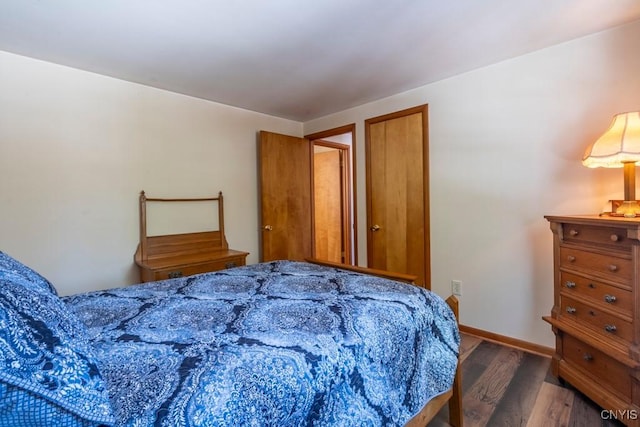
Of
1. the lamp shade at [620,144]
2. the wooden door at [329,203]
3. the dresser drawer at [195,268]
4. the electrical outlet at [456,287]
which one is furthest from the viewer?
the wooden door at [329,203]

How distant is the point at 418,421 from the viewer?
1299mm

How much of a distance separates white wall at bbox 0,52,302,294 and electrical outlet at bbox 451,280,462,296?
8.25 ft

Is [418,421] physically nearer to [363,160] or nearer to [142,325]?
[142,325]

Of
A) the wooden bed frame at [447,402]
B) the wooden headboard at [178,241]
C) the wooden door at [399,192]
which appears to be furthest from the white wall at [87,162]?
the wooden bed frame at [447,402]

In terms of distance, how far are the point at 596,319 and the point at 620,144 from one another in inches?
36.6

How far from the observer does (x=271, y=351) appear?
0.94 meters

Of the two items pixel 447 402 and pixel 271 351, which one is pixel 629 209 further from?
pixel 271 351

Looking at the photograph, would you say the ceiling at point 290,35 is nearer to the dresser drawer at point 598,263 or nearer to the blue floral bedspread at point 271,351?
the dresser drawer at point 598,263

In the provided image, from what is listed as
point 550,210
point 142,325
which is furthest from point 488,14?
point 142,325

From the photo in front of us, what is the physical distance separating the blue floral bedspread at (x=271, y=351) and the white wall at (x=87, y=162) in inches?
46.8

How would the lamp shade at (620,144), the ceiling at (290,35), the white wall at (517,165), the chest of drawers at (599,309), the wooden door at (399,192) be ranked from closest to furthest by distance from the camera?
1. the chest of drawers at (599,309)
2. the lamp shade at (620,144)
3. the ceiling at (290,35)
4. the white wall at (517,165)
5. the wooden door at (399,192)

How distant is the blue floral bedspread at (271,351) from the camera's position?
30.5 inches

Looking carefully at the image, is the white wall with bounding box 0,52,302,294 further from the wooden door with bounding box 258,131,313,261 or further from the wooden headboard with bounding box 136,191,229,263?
the wooden door with bounding box 258,131,313,261

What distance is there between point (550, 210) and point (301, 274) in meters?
1.83
